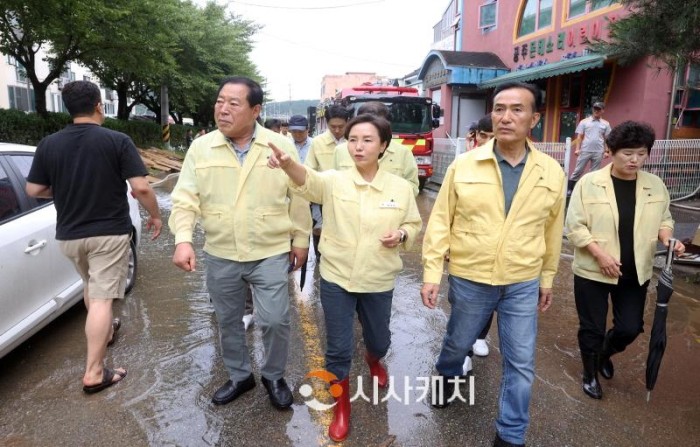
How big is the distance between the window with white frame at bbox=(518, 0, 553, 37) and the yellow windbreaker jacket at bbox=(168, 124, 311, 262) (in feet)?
44.0

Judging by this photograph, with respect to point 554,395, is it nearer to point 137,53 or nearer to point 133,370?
point 133,370

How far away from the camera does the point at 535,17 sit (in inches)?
577

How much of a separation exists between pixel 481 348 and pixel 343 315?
1.46 m

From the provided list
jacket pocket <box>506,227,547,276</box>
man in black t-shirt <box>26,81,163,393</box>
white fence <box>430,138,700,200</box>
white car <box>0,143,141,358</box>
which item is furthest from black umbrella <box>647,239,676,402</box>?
white fence <box>430,138,700,200</box>

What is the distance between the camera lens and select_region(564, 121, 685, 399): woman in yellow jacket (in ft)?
9.84

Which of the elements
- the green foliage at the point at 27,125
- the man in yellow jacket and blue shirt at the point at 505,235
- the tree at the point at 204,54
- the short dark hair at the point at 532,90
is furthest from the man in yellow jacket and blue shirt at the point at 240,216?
the tree at the point at 204,54

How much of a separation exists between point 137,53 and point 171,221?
46.2ft

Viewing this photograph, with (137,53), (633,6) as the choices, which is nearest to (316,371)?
(633,6)

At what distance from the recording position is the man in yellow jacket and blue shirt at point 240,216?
9.20 ft

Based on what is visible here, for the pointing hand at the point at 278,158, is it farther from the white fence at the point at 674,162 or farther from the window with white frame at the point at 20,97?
the window with white frame at the point at 20,97

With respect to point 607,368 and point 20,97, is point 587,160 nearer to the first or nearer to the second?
point 607,368

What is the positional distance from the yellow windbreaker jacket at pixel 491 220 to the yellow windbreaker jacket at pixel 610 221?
0.57m

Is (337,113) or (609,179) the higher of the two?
(337,113)

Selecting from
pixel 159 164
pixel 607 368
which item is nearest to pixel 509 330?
pixel 607 368
